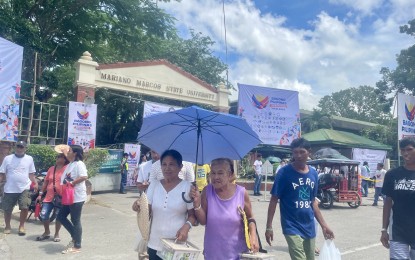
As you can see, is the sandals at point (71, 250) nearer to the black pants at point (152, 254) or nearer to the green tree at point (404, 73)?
the black pants at point (152, 254)

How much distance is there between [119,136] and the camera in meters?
24.8

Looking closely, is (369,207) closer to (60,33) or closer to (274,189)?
(274,189)

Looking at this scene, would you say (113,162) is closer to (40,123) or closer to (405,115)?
(40,123)

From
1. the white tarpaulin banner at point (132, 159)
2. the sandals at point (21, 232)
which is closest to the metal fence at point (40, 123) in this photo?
the white tarpaulin banner at point (132, 159)

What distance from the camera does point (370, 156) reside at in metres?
24.7

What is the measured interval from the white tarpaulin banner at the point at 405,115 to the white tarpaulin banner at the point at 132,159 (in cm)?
1040

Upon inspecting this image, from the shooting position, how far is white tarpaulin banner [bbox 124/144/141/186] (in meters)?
16.8

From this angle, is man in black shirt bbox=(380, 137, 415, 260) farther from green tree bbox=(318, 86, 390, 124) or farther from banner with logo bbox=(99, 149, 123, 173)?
green tree bbox=(318, 86, 390, 124)

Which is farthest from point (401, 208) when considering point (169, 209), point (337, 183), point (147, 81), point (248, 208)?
point (147, 81)

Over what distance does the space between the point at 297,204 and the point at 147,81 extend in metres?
14.2

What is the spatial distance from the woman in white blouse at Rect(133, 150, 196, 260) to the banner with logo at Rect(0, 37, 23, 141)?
746cm

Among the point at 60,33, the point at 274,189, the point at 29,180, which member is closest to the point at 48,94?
the point at 60,33

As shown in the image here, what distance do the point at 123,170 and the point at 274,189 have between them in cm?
1251

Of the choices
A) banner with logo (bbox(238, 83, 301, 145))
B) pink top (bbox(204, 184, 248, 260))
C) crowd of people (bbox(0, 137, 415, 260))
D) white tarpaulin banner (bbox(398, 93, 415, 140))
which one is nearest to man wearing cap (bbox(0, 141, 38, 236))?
crowd of people (bbox(0, 137, 415, 260))
